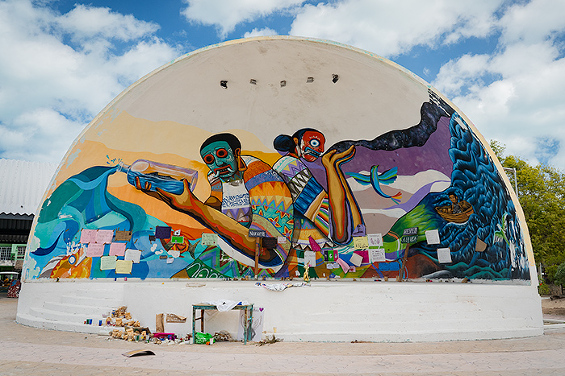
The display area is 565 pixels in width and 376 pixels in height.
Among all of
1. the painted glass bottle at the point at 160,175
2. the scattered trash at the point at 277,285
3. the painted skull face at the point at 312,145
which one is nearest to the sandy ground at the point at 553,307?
the painted skull face at the point at 312,145

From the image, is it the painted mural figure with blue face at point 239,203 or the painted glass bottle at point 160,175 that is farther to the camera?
the painted mural figure with blue face at point 239,203

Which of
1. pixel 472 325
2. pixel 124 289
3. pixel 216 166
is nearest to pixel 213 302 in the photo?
pixel 124 289

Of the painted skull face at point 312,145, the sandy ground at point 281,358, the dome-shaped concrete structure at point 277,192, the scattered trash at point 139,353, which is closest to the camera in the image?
the sandy ground at point 281,358

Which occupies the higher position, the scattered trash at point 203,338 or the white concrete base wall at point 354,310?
the white concrete base wall at point 354,310

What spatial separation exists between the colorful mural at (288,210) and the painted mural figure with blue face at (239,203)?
0.11ft

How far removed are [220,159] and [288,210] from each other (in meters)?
2.91

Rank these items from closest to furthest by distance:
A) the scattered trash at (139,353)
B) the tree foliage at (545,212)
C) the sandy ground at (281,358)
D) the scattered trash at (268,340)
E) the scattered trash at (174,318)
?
1. the sandy ground at (281,358)
2. the scattered trash at (139,353)
3. the scattered trash at (268,340)
4. the scattered trash at (174,318)
5. the tree foliage at (545,212)

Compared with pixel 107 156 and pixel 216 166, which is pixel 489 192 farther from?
pixel 107 156

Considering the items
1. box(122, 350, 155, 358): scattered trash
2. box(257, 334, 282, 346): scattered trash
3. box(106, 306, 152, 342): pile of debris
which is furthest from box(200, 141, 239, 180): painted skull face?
box(122, 350, 155, 358): scattered trash

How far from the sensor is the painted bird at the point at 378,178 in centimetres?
1409

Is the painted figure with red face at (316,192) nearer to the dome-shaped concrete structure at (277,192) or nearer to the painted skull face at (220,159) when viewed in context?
the dome-shaped concrete structure at (277,192)

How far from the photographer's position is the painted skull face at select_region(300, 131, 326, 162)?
14.4 m

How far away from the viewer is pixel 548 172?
25.2m

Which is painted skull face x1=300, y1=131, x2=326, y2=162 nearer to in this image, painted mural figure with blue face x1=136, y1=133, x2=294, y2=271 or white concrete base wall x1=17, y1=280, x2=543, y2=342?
painted mural figure with blue face x1=136, y1=133, x2=294, y2=271
